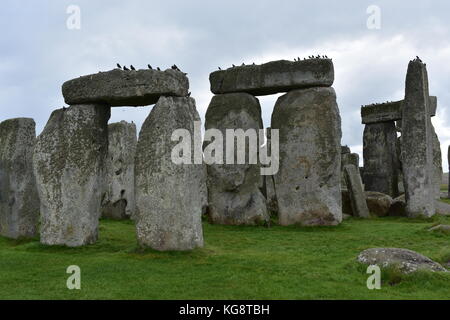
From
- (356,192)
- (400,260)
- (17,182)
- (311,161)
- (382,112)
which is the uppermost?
(382,112)

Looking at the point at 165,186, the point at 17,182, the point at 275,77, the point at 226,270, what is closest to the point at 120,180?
the point at 17,182

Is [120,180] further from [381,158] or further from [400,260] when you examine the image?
[400,260]

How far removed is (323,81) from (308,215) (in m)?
3.40

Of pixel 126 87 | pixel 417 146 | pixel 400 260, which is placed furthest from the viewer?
pixel 417 146

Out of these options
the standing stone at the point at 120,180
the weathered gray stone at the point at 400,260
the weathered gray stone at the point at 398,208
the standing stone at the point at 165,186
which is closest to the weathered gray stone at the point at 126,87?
the standing stone at the point at 165,186

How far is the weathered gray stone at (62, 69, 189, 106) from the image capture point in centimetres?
898

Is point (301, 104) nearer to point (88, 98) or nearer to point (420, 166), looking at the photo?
point (420, 166)

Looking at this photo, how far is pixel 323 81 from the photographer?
13664mm

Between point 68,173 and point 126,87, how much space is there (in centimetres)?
195

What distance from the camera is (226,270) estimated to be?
25.1 feet

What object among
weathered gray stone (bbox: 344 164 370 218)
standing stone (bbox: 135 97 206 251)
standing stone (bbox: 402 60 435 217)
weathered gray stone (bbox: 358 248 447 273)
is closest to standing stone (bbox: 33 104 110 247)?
standing stone (bbox: 135 97 206 251)

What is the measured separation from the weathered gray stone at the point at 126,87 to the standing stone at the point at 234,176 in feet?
16.0

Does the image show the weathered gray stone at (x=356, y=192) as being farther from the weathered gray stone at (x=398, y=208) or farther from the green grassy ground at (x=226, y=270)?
the green grassy ground at (x=226, y=270)

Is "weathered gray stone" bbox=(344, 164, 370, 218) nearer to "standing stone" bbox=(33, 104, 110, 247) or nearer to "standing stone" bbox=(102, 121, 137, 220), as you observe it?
"standing stone" bbox=(102, 121, 137, 220)
